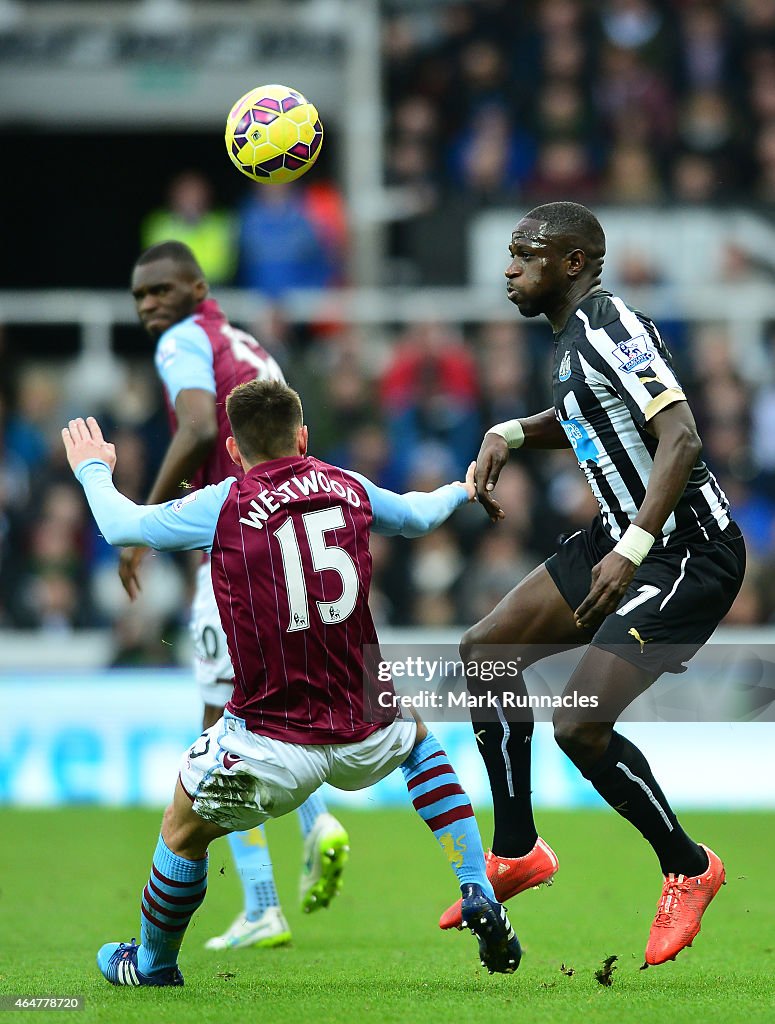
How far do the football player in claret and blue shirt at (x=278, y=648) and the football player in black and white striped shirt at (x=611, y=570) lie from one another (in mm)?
598

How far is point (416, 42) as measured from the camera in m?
16.7

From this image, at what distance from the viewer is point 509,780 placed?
19.5 ft

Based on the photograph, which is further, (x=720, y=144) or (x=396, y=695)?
(x=720, y=144)

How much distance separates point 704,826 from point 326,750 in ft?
18.5

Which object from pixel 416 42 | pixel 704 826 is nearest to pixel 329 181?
pixel 416 42

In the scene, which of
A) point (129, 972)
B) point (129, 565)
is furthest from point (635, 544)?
point (129, 565)

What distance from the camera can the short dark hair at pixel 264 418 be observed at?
523 cm

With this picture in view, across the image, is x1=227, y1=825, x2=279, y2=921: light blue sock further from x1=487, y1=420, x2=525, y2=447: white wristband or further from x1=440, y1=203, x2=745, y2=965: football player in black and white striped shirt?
x1=487, y1=420, x2=525, y2=447: white wristband

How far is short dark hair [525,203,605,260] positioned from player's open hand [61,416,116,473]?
1730 mm

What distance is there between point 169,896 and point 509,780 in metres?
1.34

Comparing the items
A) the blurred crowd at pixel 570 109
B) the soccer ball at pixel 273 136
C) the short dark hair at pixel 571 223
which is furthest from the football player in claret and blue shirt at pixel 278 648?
the blurred crowd at pixel 570 109

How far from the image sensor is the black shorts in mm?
5598

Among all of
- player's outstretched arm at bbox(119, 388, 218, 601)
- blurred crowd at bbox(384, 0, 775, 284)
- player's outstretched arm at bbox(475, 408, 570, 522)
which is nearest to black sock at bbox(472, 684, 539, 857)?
player's outstretched arm at bbox(475, 408, 570, 522)

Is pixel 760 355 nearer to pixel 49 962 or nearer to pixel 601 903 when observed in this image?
pixel 601 903
